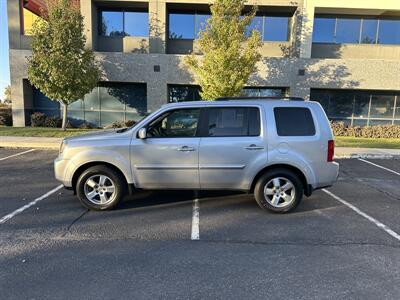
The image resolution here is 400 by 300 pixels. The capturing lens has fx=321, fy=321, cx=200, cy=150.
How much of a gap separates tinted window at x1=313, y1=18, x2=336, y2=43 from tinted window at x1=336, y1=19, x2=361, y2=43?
12.4 inches

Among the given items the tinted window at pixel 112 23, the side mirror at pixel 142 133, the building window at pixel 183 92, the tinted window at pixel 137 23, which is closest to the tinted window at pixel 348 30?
the building window at pixel 183 92

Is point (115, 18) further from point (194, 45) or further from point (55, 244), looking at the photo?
point (55, 244)

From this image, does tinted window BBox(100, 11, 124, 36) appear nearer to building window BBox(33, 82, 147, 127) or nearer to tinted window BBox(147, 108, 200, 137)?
building window BBox(33, 82, 147, 127)

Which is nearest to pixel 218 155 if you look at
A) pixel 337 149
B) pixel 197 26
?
pixel 337 149

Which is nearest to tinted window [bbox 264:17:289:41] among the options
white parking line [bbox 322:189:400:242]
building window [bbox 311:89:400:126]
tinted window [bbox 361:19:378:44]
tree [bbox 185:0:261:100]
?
building window [bbox 311:89:400:126]

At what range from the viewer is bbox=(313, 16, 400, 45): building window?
19.7m

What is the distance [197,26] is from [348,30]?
931cm

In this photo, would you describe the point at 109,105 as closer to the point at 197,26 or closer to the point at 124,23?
the point at 124,23

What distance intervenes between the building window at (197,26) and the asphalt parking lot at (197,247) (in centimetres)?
1528

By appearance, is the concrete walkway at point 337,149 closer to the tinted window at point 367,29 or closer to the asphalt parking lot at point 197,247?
the asphalt parking lot at point 197,247

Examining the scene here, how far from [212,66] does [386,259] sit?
12.0 m

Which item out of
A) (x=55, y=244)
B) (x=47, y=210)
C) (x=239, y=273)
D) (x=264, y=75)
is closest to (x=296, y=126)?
(x=239, y=273)

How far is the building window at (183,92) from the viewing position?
1977 cm

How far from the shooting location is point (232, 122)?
5.50 meters
